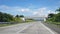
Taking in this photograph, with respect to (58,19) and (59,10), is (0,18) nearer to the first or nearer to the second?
(58,19)

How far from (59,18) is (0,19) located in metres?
44.7

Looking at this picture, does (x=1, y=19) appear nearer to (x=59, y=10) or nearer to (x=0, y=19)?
(x=0, y=19)

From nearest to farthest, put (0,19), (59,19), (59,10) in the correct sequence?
(0,19) → (59,19) → (59,10)

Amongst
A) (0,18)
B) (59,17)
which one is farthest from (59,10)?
(0,18)

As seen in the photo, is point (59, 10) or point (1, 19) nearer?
point (1, 19)

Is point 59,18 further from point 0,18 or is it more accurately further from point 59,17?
point 0,18

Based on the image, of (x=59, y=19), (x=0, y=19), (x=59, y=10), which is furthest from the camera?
(x=59, y=10)

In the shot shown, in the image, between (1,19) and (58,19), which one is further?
(58,19)

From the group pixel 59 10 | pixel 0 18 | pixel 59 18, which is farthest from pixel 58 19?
pixel 0 18

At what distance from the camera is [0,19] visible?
85.6 meters

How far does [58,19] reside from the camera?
11431 centimetres

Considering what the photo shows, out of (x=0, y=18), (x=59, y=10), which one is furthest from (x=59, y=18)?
(x=0, y=18)

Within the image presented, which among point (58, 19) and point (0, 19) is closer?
point (0, 19)

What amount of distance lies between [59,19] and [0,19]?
4258cm
